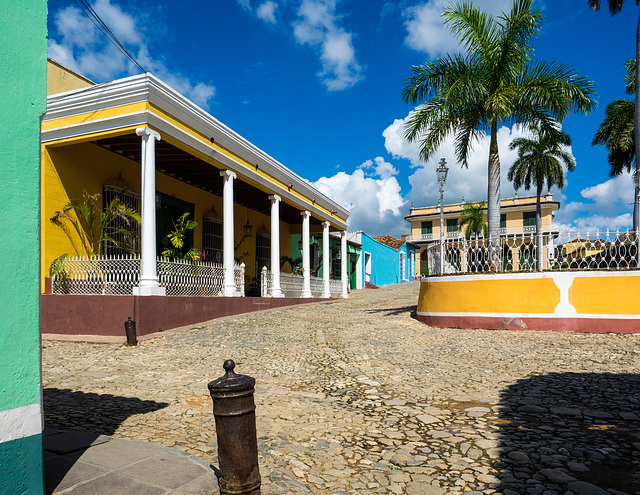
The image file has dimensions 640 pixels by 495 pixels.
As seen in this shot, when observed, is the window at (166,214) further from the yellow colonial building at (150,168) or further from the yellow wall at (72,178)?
the yellow wall at (72,178)

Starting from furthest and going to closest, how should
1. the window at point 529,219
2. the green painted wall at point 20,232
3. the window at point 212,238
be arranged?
the window at point 529,219, the window at point 212,238, the green painted wall at point 20,232

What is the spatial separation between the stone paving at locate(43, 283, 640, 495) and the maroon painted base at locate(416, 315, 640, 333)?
0.97 ft

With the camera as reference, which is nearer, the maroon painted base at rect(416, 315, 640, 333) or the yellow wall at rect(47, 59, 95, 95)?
the maroon painted base at rect(416, 315, 640, 333)

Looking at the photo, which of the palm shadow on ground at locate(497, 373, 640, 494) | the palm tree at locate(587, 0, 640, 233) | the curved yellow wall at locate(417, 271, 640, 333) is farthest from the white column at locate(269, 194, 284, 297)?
the palm shadow on ground at locate(497, 373, 640, 494)

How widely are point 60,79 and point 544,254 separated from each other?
37.3 feet

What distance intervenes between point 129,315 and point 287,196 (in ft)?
24.4

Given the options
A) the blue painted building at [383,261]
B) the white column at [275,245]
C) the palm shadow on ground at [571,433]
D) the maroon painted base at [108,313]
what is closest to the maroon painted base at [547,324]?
the palm shadow on ground at [571,433]

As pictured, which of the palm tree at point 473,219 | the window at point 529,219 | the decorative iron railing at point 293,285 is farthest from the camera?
the window at point 529,219

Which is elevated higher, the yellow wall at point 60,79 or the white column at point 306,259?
the yellow wall at point 60,79

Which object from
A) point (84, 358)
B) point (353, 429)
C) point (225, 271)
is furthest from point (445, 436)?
point (225, 271)

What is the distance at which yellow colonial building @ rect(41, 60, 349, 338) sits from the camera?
8.96 m

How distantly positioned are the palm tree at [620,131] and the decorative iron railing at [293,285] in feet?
47.0

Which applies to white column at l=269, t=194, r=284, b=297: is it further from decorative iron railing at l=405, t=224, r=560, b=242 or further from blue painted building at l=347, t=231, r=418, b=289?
decorative iron railing at l=405, t=224, r=560, b=242

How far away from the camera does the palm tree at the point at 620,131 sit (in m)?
21.0
